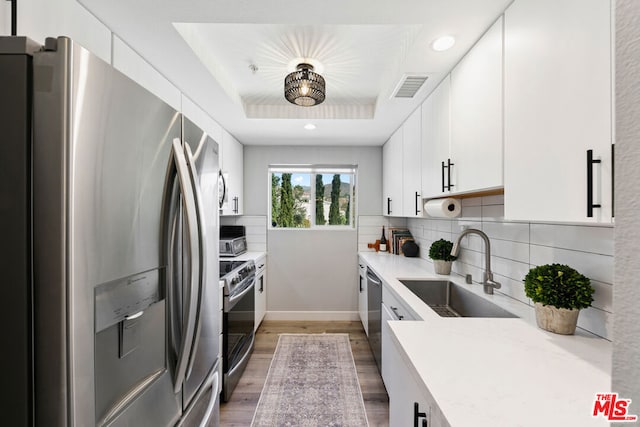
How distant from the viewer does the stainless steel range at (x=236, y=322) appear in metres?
2.14

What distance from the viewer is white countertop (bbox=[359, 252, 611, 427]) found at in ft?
2.26

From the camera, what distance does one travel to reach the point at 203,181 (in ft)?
3.55

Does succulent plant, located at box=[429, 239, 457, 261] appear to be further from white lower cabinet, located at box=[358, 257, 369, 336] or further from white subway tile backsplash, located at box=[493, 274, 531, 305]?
white lower cabinet, located at box=[358, 257, 369, 336]

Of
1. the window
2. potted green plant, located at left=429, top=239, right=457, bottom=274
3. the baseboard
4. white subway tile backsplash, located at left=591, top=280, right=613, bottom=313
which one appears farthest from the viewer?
the window

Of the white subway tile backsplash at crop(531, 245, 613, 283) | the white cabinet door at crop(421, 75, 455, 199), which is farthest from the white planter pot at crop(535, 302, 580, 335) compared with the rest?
the white cabinet door at crop(421, 75, 455, 199)

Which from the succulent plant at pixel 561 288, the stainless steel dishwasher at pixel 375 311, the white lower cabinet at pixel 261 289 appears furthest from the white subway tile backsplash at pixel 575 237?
the white lower cabinet at pixel 261 289

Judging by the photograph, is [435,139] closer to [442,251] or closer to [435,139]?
[435,139]

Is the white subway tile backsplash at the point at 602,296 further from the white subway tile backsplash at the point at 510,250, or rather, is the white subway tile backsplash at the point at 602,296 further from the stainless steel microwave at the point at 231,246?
the stainless steel microwave at the point at 231,246

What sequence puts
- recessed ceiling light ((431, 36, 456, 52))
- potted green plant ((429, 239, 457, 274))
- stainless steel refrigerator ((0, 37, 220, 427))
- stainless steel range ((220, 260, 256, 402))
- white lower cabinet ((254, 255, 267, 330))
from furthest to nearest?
white lower cabinet ((254, 255, 267, 330)) → potted green plant ((429, 239, 457, 274)) → stainless steel range ((220, 260, 256, 402)) → recessed ceiling light ((431, 36, 456, 52)) → stainless steel refrigerator ((0, 37, 220, 427))

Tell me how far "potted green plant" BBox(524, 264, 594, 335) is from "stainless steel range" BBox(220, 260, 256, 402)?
1810 mm

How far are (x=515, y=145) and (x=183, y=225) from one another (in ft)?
4.11

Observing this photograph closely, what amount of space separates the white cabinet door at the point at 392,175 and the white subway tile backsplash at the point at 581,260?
1556 mm

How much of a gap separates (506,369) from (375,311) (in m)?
1.72

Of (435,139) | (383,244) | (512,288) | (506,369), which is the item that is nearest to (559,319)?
(506,369)
